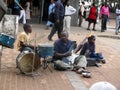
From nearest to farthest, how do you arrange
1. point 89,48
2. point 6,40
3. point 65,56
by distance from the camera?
point 6,40
point 65,56
point 89,48

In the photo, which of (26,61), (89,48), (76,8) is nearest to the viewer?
(26,61)

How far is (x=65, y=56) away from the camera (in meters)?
9.90

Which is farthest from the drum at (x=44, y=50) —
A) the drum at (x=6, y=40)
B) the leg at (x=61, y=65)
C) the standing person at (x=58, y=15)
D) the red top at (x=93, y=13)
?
the red top at (x=93, y=13)

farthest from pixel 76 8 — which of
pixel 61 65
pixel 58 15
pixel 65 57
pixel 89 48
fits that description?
pixel 61 65

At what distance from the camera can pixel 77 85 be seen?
8.39 metres

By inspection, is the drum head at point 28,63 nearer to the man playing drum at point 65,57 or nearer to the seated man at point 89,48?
the man playing drum at point 65,57

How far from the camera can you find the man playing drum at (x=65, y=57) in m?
9.79

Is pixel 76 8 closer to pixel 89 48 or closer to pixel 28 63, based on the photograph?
pixel 89 48

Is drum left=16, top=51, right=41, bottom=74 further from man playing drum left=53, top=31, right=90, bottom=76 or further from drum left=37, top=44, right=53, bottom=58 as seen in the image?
man playing drum left=53, top=31, right=90, bottom=76

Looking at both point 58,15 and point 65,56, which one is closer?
point 65,56

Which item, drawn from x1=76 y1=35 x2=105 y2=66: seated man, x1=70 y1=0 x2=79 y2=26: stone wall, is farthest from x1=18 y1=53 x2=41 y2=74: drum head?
x1=70 y1=0 x2=79 y2=26: stone wall

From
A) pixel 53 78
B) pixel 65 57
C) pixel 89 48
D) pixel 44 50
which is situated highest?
pixel 44 50

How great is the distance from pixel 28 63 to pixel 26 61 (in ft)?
0.22

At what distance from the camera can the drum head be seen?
892cm
